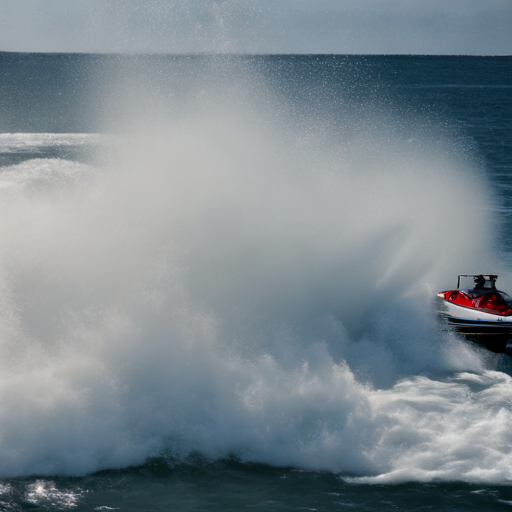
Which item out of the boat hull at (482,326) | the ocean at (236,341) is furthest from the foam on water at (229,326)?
the boat hull at (482,326)

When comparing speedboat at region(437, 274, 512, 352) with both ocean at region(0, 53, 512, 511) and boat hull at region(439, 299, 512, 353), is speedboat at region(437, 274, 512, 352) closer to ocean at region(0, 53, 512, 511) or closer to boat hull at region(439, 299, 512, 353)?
boat hull at region(439, 299, 512, 353)

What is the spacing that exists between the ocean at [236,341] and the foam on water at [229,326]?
0.05 meters

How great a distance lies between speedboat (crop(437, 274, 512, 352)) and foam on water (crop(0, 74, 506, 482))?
2.72ft

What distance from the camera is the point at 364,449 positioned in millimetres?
14633

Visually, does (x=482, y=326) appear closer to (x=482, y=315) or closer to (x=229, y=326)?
(x=482, y=315)

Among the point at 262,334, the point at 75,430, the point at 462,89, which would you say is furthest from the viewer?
the point at 462,89

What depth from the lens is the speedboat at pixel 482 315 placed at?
2114 centimetres

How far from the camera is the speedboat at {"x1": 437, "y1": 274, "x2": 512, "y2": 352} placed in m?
21.1

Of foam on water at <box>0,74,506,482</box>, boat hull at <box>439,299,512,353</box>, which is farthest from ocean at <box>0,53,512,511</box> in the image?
boat hull at <box>439,299,512,353</box>

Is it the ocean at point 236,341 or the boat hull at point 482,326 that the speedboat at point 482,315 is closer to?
the boat hull at point 482,326

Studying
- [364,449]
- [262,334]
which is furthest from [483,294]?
[364,449]

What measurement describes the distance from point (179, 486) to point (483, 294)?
12.2 m

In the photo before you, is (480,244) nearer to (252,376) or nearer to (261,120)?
(261,120)

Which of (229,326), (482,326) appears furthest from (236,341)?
(482,326)
